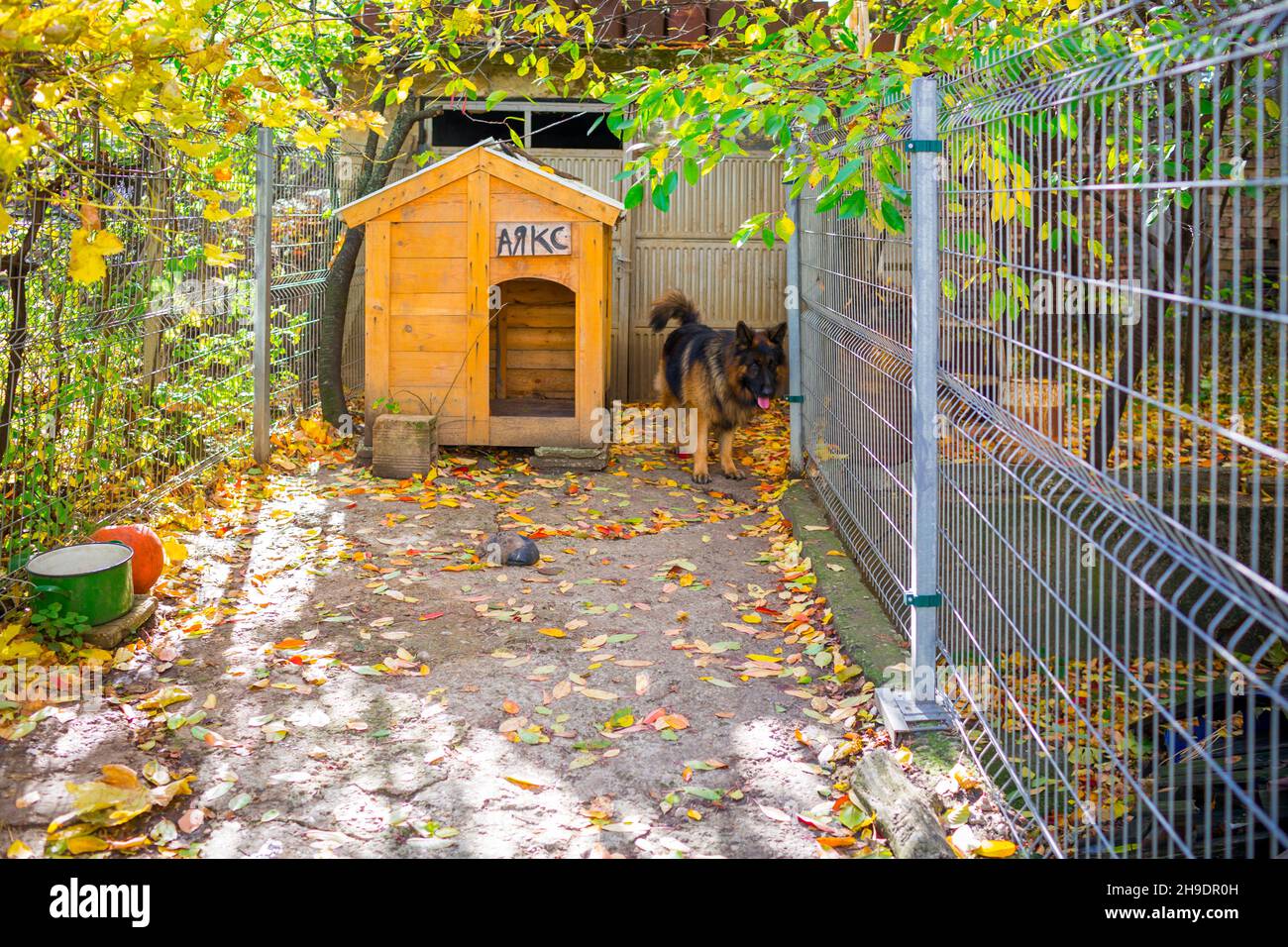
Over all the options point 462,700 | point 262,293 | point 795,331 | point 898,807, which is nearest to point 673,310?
point 795,331

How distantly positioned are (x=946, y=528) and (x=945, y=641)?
15.6 inches

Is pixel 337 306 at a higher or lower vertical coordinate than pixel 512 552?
higher

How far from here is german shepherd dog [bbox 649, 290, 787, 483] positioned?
7730 millimetres

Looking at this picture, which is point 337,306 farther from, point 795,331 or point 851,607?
point 851,607

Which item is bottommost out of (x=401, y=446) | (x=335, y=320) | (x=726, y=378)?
(x=401, y=446)

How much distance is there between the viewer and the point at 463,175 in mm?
7562

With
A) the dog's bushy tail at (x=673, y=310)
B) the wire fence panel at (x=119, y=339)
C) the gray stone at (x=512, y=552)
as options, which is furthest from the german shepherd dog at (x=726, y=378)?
the wire fence panel at (x=119, y=339)

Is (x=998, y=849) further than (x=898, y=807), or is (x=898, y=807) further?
(x=898, y=807)

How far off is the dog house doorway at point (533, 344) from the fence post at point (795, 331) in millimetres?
1961

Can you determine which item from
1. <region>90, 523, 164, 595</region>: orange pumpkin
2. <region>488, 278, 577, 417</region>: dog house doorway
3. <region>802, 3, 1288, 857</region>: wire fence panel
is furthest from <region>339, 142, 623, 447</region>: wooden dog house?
<region>802, 3, 1288, 857</region>: wire fence panel

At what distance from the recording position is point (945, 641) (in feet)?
13.2

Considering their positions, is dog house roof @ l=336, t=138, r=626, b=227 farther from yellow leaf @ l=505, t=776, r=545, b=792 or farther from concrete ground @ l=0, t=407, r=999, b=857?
yellow leaf @ l=505, t=776, r=545, b=792

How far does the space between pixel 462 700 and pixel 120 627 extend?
1416 mm
